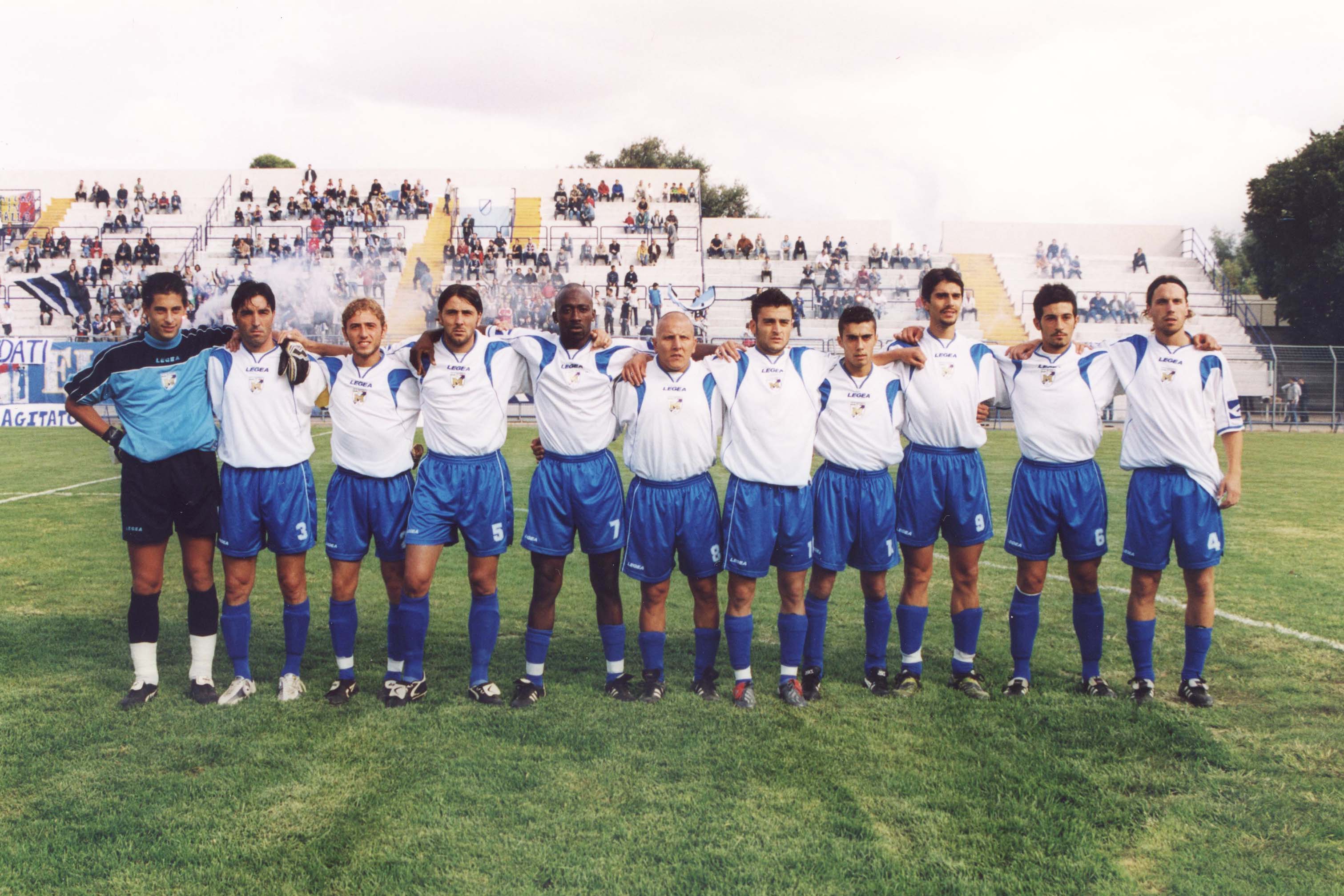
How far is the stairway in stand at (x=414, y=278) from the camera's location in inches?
A: 1186

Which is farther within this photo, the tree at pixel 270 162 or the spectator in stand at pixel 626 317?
the tree at pixel 270 162

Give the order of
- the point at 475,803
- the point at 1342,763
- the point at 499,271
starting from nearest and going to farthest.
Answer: the point at 475,803
the point at 1342,763
the point at 499,271

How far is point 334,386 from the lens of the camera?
488 centimetres

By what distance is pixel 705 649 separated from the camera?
4914 millimetres

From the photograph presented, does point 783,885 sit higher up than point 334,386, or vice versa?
point 334,386

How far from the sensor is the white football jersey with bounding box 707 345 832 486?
4.70 m

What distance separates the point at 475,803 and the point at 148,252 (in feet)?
112

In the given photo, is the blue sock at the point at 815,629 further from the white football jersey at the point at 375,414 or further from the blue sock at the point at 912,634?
the white football jersey at the point at 375,414

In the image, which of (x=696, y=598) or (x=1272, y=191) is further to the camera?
(x=1272, y=191)

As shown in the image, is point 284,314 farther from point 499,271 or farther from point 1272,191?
point 1272,191

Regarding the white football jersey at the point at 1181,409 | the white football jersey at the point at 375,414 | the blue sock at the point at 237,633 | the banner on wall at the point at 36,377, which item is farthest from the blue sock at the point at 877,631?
the banner on wall at the point at 36,377

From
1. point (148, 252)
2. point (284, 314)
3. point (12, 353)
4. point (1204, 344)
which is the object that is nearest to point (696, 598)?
point (1204, 344)

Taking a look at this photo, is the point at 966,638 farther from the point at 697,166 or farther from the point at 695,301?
the point at 697,166

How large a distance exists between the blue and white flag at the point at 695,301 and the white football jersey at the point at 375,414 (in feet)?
81.9
